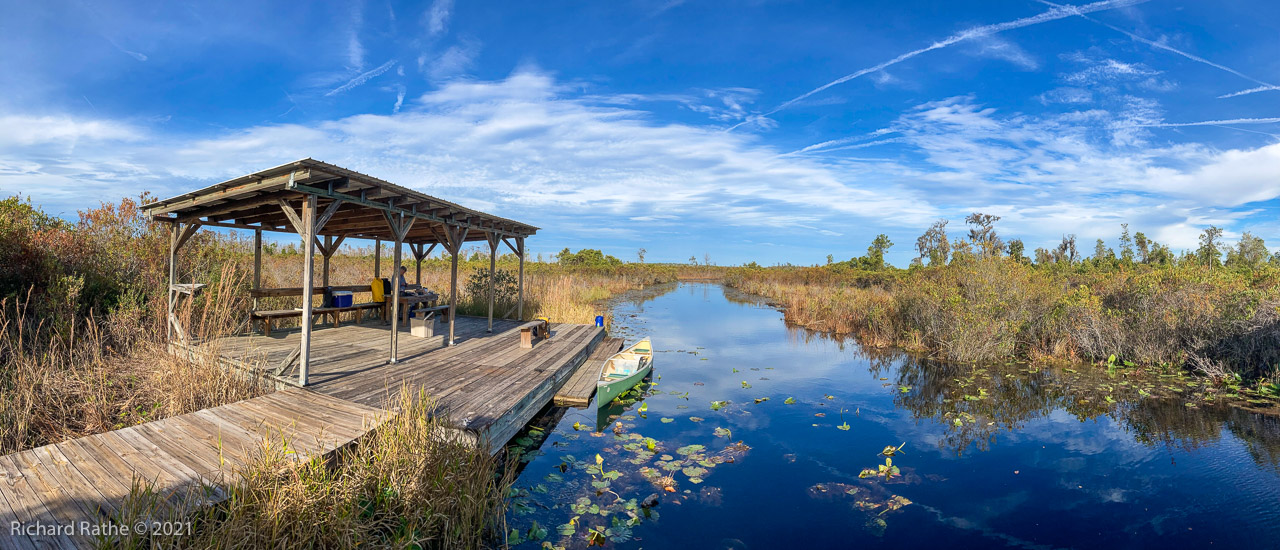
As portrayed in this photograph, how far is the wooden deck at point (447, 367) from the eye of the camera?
5914 millimetres

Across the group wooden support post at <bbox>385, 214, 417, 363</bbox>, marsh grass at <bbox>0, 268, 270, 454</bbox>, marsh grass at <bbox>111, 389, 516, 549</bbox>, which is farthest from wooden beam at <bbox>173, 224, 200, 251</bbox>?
marsh grass at <bbox>111, 389, 516, 549</bbox>

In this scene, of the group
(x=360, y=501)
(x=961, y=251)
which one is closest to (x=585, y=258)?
(x=961, y=251)

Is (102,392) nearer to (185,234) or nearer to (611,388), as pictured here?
(185,234)

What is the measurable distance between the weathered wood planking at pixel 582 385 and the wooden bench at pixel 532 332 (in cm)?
109

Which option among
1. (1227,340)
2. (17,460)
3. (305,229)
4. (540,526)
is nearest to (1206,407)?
(1227,340)

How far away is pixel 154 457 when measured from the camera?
4.04m

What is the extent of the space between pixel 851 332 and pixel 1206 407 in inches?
384

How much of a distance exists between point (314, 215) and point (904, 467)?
8.08 meters

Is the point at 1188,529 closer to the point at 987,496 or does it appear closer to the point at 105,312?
the point at 987,496

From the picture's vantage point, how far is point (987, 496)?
603 cm

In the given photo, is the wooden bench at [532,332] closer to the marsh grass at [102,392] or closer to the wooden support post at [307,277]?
the wooden support post at [307,277]

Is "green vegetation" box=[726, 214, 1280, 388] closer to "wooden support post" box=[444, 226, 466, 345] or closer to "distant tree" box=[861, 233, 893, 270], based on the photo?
"wooden support post" box=[444, 226, 466, 345]

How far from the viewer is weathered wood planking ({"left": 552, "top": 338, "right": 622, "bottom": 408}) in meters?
8.42

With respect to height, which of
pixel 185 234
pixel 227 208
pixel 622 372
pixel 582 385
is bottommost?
pixel 582 385
